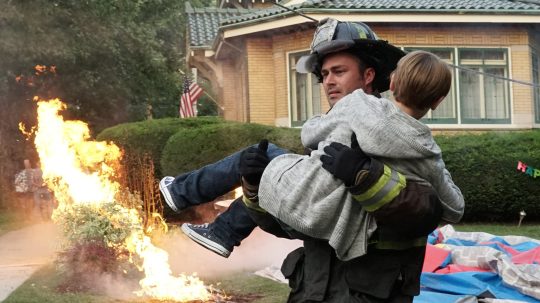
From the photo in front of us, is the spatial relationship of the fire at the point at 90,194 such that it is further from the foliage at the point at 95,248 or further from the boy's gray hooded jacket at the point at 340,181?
the boy's gray hooded jacket at the point at 340,181

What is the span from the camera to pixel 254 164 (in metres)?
2.52

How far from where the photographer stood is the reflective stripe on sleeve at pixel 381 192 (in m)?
2.15

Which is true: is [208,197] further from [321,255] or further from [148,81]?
[148,81]

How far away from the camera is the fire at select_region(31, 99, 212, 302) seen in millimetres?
6672

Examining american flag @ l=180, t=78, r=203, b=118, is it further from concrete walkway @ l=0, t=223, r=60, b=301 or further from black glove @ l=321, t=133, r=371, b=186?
black glove @ l=321, t=133, r=371, b=186

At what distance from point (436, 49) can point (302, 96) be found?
10.3ft

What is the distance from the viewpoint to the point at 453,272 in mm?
6434

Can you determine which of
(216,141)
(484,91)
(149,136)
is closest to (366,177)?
(216,141)

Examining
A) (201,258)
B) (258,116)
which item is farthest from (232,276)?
(258,116)

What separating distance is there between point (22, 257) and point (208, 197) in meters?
7.92

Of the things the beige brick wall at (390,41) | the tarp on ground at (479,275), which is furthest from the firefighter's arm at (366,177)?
the beige brick wall at (390,41)

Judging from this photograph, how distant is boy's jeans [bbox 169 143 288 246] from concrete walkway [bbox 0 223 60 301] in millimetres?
4634

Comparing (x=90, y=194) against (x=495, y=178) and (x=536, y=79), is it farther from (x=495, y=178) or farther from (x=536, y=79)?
(x=536, y=79)

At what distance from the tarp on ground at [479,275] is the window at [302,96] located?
8.52 metres
